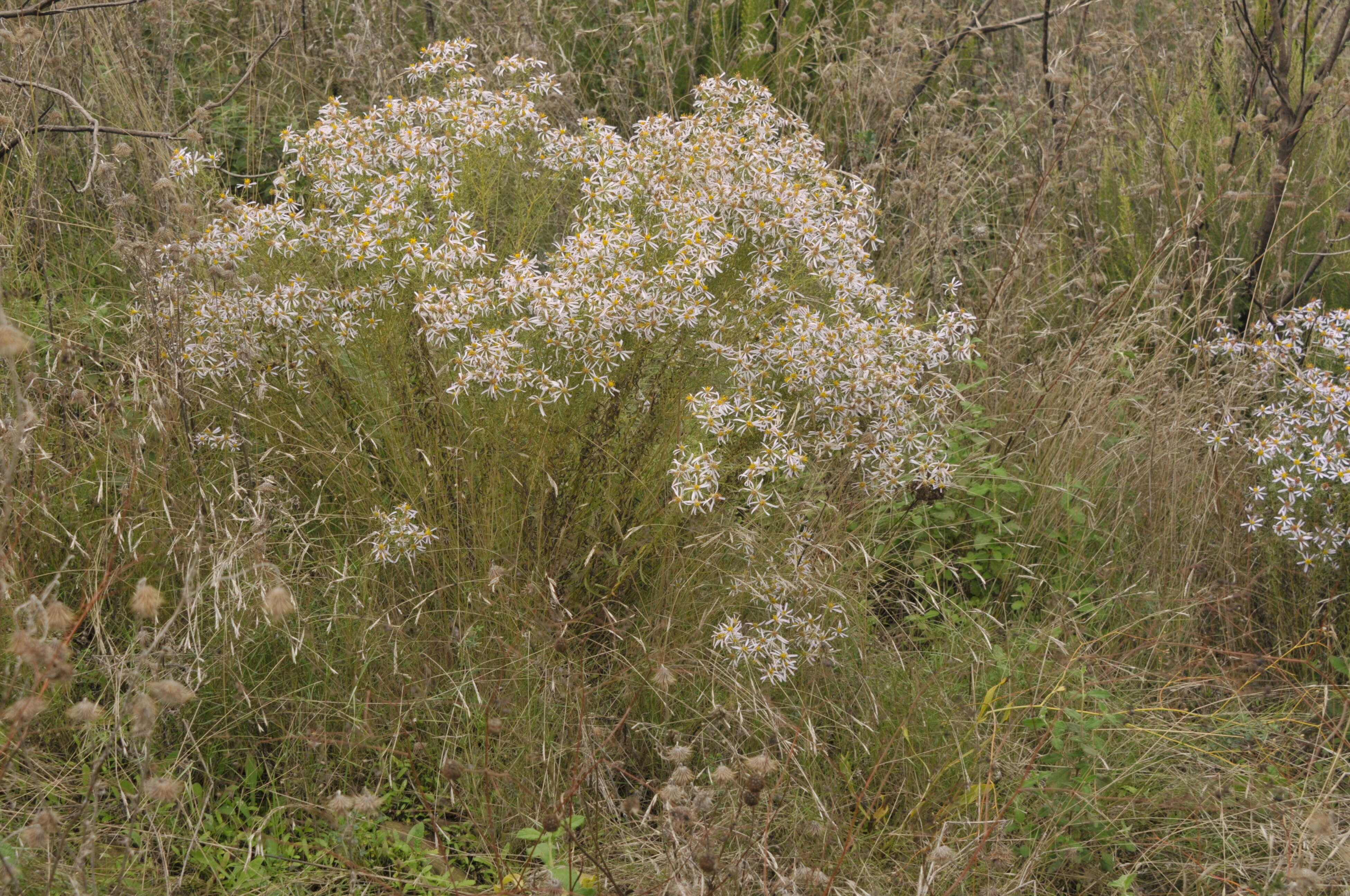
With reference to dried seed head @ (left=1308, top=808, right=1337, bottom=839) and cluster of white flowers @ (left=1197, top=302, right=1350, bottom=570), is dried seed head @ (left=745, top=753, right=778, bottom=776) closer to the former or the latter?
dried seed head @ (left=1308, top=808, right=1337, bottom=839)

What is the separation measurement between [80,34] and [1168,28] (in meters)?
4.44

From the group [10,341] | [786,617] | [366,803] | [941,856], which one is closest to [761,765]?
[941,856]

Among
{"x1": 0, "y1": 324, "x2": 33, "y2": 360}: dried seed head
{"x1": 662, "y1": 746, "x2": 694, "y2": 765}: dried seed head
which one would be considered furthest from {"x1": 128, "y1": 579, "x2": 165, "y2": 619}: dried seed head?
{"x1": 662, "y1": 746, "x2": 694, "y2": 765}: dried seed head

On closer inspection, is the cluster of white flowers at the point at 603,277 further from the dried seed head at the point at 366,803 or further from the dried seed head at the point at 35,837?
the dried seed head at the point at 35,837

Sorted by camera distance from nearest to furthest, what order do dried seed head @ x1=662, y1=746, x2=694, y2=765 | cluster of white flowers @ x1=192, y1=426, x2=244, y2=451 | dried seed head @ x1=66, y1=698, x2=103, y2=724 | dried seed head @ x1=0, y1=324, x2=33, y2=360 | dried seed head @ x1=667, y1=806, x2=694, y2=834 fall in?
dried seed head @ x1=0, y1=324, x2=33, y2=360, dried seed head @ x1=66, y1=698, x2=103, y2=724, dried seed head @ x1=667, y1=806, x2=694, y2=834, dried seed head @ x1=662, y1=746, x2=694, y2=765, cluster of white flowers @ x1=192, y1=426, x2=244, y2=451

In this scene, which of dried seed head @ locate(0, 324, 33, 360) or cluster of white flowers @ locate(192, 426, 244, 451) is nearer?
dried seed head @ locate(0, 324, 33, 360)

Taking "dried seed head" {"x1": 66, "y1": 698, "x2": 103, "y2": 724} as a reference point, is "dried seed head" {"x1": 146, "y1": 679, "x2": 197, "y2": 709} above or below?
above

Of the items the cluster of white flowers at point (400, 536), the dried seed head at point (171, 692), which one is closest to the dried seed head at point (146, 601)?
the dried seed head at point (171, 692)

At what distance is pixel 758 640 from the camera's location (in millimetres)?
2594

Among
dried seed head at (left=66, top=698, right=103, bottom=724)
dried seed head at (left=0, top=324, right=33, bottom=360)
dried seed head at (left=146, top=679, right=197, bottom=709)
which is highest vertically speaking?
dried seed head at (left=0, top=324, right=33, bottom=360)

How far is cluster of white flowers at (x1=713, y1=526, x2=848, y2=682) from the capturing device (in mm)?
2586

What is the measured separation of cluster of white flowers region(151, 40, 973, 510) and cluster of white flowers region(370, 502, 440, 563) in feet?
1.05

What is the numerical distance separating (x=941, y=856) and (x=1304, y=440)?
176cm

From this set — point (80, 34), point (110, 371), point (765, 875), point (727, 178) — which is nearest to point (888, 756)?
point (765, 875)
